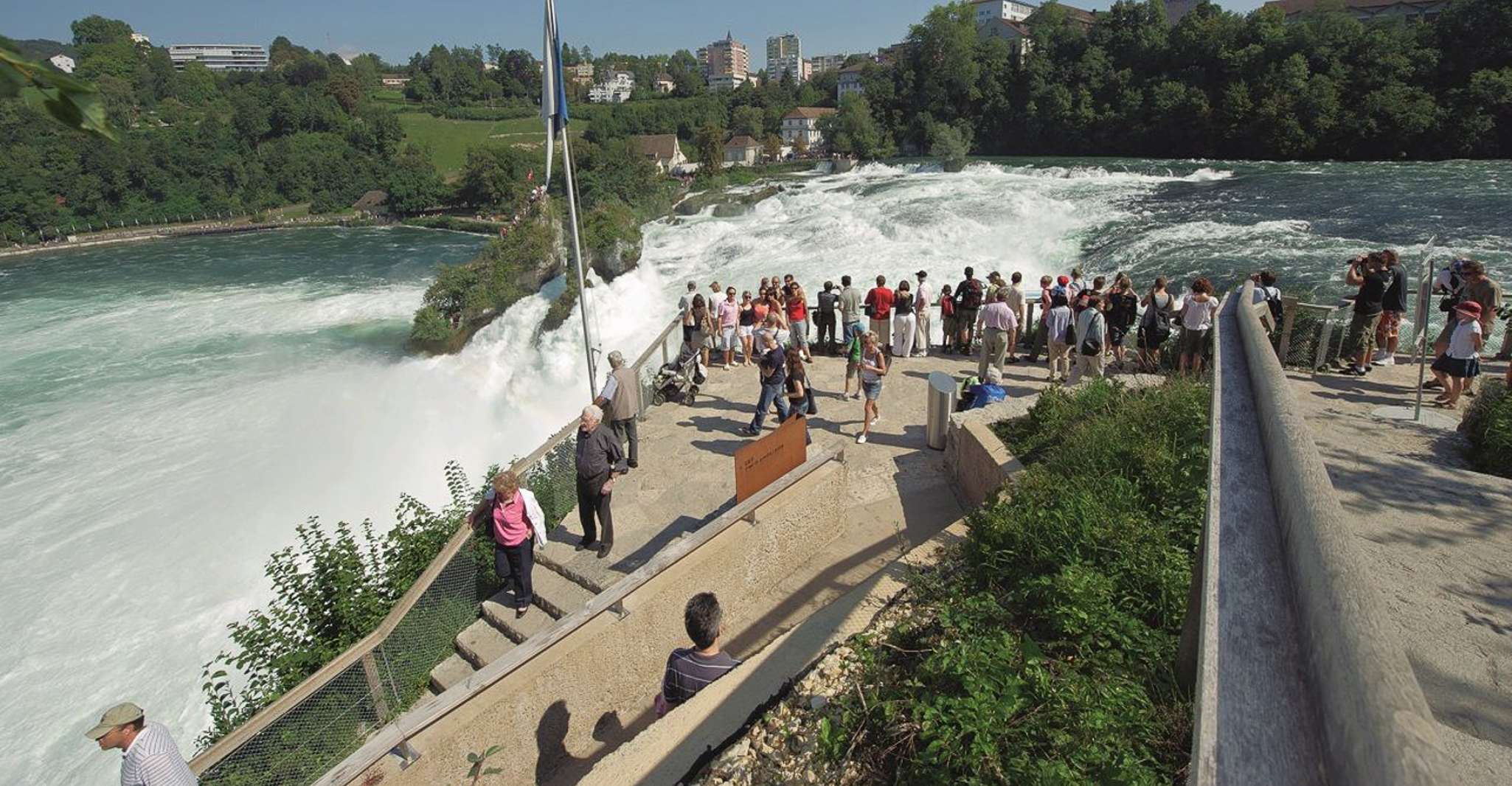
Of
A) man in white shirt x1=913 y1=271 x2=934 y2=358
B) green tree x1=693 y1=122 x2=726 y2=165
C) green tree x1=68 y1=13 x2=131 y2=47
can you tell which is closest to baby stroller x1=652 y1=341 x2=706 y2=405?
man in white shirt x1=913 y1=271 x2=934 y2=358

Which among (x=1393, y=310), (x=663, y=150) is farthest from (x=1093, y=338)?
(x=663, y=150)

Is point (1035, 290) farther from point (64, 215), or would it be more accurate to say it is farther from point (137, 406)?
point (64, 215)

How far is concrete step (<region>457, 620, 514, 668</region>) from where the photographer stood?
6.74 metres

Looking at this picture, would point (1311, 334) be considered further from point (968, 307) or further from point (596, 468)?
point (596, 468)

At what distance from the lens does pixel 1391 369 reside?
33.7 feet

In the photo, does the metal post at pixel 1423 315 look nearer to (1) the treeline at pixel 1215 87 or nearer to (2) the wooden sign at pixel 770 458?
(2) the wooden sign at pixel 770 458

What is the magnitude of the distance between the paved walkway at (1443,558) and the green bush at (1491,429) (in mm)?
133

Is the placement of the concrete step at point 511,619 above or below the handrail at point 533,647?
below

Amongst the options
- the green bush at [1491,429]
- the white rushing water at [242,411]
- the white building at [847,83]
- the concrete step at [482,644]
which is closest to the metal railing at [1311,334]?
the green bush at [1491,429]

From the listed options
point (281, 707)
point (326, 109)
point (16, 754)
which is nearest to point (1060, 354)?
point (281, 707)

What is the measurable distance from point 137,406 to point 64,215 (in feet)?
289

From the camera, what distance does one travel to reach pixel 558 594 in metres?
7.08

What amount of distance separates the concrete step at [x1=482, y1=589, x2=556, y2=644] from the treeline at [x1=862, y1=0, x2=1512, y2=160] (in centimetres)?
6796

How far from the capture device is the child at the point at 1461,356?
26.8 ft
